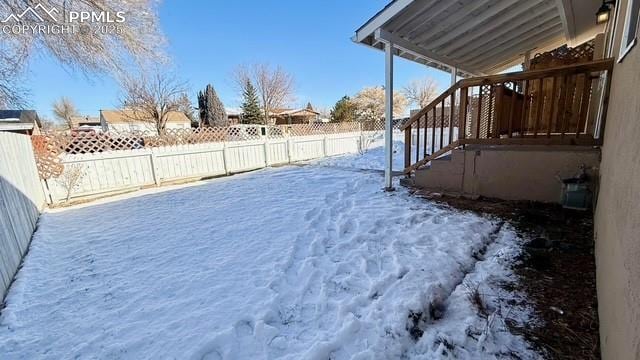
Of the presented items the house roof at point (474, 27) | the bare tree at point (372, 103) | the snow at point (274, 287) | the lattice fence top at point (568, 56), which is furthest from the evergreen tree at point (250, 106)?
the lattice fence top at point (568, 56)

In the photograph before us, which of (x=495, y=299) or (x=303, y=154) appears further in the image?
(x=303, y=154)

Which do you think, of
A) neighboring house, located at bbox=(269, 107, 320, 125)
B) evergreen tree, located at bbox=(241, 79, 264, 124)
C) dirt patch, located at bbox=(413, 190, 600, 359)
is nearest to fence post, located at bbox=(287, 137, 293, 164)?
dirt patch, located at bbox=(413, 190, 600, 359)

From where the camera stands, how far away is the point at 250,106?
77.4 ft

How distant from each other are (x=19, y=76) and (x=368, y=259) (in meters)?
8.05

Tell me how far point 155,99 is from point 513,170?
58.7 ft

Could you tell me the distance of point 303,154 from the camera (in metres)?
10.8

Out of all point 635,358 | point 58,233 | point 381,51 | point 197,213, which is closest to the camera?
point 635,358

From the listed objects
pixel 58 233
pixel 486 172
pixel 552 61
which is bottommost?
pixel 58 233

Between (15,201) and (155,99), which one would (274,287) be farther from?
(155,99)

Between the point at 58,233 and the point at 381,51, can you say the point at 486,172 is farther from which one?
the point at 58,233

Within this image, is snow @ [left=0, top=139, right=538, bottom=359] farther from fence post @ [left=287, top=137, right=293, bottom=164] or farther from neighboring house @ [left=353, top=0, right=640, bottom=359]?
fence post @ [left=287, top=137, right=293, bottom=164]

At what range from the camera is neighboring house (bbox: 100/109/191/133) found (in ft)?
58.2

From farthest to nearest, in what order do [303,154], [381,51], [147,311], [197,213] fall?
[303,154] < [381,51] < [197,213] < [147,311]

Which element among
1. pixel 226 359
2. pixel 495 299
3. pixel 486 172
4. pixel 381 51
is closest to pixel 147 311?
pixel 226 359
